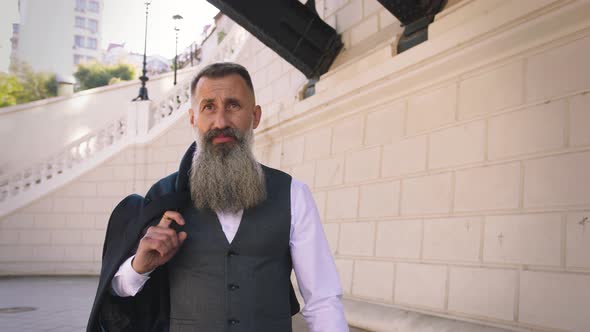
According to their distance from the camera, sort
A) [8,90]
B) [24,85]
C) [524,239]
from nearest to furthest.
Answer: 1. [524,239]
2. [8,90]
3. [24,85]

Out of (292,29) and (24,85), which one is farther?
(24,85)

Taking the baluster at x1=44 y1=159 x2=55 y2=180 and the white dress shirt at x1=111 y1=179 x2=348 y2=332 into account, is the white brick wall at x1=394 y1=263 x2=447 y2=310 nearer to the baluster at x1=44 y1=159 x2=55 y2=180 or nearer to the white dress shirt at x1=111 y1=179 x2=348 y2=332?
the white dress shirt at x1=111 y1=179 x2=348 y2=332

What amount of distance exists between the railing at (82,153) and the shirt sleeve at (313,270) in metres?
9.45

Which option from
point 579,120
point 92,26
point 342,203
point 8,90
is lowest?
point 342,203

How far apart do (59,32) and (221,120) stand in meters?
54.8

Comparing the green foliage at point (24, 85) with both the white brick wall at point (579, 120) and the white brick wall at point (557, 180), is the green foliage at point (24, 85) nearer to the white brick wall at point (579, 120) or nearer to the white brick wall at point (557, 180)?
the white brick wall at point (557, 180)

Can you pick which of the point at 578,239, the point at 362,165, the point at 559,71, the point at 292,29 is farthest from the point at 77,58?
the point at 578,239

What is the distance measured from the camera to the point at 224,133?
5.46ft

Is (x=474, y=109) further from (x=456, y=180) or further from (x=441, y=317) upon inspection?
(x=441, y=317)

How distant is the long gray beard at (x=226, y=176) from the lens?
5.31ft

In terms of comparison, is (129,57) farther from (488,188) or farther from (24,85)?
(488,188)

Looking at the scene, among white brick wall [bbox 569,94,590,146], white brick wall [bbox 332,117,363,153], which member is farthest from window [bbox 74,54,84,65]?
white brick wall [bbox 569,94,590,146]

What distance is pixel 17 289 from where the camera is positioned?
27.7 ft

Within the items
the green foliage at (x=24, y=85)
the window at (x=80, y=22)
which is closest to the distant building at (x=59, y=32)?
the window at (x=80, y=22)
